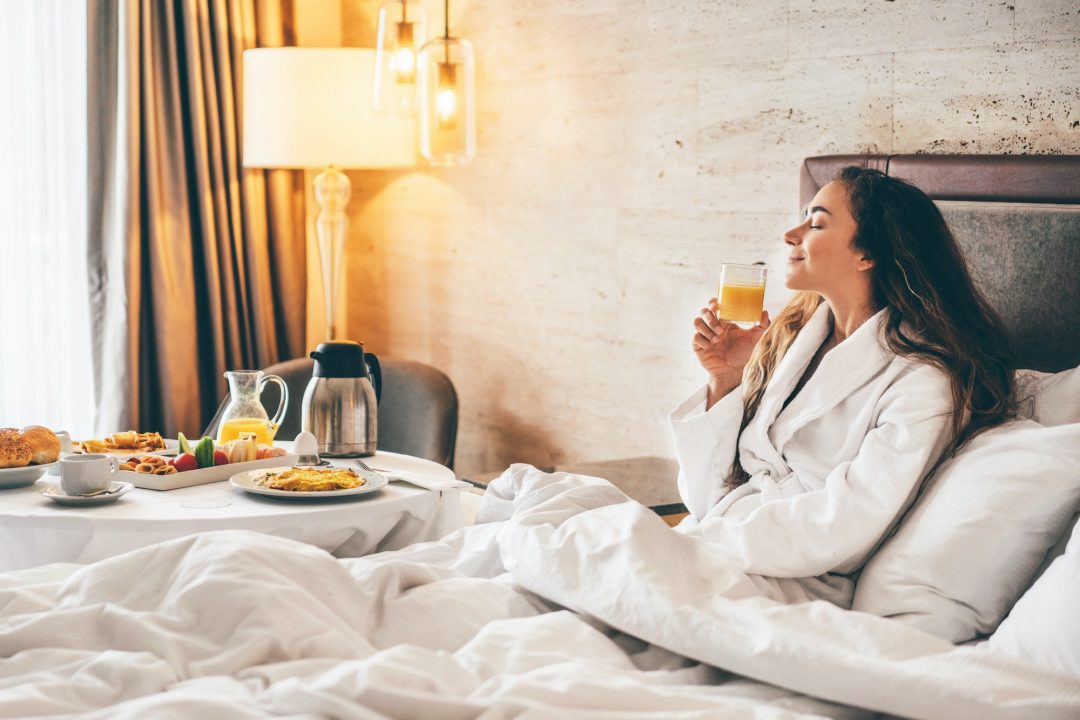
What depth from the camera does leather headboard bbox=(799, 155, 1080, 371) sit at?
207 cm

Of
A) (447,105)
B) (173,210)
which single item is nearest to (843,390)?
(447,105)

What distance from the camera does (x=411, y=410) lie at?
10.8ft

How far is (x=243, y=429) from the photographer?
95.7 inches

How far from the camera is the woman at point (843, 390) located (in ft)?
6.16

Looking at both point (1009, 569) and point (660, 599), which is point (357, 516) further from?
point (1009, 569)

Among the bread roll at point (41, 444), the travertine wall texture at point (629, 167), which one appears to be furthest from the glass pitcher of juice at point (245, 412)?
the travertine wall texture at point (629, 167)

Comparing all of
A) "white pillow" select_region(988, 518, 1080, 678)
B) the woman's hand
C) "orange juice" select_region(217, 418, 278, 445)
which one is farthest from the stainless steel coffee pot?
"white pillow" select_region(988, 518, 1080, 678)

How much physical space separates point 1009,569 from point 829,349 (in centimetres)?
69

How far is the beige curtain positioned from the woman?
1.89 m

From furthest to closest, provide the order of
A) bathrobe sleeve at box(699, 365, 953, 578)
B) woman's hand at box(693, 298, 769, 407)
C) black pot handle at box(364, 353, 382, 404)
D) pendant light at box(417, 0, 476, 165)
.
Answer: pendant light at box(417, 0, 476, 165), black pot handle at box(364, 353, 382, 404), woman's hand at box(693, 298, 769, 407), bathrobe sleeve at box(699, 365, 953, 578)

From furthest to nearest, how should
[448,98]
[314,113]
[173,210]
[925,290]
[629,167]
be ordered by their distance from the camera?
1. [173,210]
2. [314,113]
3. [448,98]
4. [629,167]
5. [925,290]

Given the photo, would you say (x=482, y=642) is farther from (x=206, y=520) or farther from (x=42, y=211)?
(x=42, y=211)

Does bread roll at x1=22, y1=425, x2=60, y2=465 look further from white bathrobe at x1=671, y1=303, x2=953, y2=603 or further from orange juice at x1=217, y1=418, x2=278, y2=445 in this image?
white bathrobe at x1=671, y1=303, x2=953, y2=603

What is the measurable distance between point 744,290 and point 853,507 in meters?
0.50
